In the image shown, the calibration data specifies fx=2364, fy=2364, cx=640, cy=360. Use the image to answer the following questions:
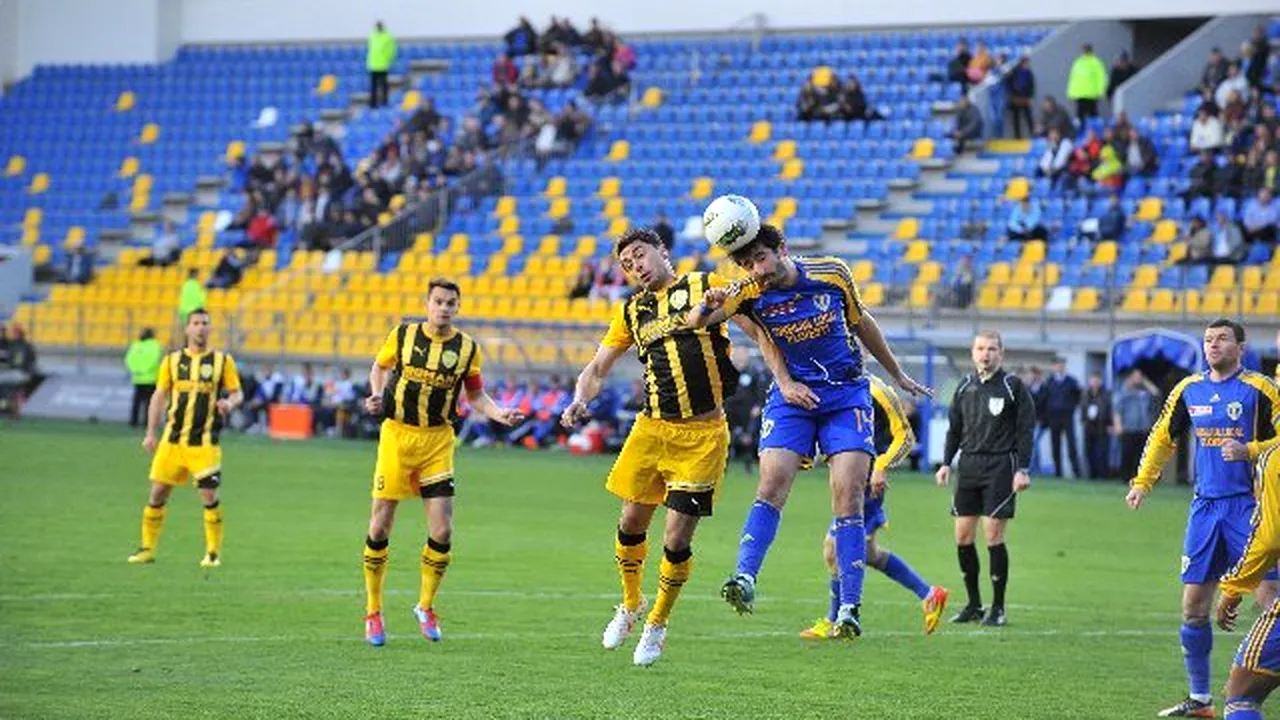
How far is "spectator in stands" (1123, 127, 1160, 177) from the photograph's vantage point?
125 feet

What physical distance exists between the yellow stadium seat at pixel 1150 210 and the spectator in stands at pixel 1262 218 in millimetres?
1772

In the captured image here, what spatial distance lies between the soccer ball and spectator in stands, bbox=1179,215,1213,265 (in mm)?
24165

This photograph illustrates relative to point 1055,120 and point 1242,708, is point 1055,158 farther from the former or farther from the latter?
point 1242,708

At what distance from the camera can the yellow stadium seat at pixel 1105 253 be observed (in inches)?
1433

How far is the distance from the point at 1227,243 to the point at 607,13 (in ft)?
60.9

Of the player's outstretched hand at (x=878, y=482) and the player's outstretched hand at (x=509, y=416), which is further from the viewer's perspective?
the player's outstretched hand at (x=878, y=482)

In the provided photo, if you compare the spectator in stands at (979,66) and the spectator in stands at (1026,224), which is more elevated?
the spectator in stands at (979,66)

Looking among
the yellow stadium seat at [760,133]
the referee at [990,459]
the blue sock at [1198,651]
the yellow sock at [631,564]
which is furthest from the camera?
the yellow stadium seat at [760,133]

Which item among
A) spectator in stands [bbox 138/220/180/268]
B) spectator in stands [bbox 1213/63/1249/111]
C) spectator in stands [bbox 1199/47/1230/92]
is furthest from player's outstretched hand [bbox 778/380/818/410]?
spectator in stands [bbox 138/220/180/268]

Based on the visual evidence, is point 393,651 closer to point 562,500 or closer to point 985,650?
point 985,650

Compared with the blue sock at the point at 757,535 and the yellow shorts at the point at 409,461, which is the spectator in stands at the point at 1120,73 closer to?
the yellow shorts at the point at 409,461

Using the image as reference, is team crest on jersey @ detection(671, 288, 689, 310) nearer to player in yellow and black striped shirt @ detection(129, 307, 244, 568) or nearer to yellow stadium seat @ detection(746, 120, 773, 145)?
player in yellow and black striped shirt @ detection(129, 307, 244, 568)

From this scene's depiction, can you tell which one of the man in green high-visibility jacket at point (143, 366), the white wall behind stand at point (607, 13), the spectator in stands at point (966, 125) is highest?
the white wall behind stand at point (607, 13)

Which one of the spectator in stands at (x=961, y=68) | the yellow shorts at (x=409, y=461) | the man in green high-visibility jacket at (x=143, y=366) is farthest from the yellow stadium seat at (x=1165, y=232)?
the yellow shorts at (x=409, y=461)
